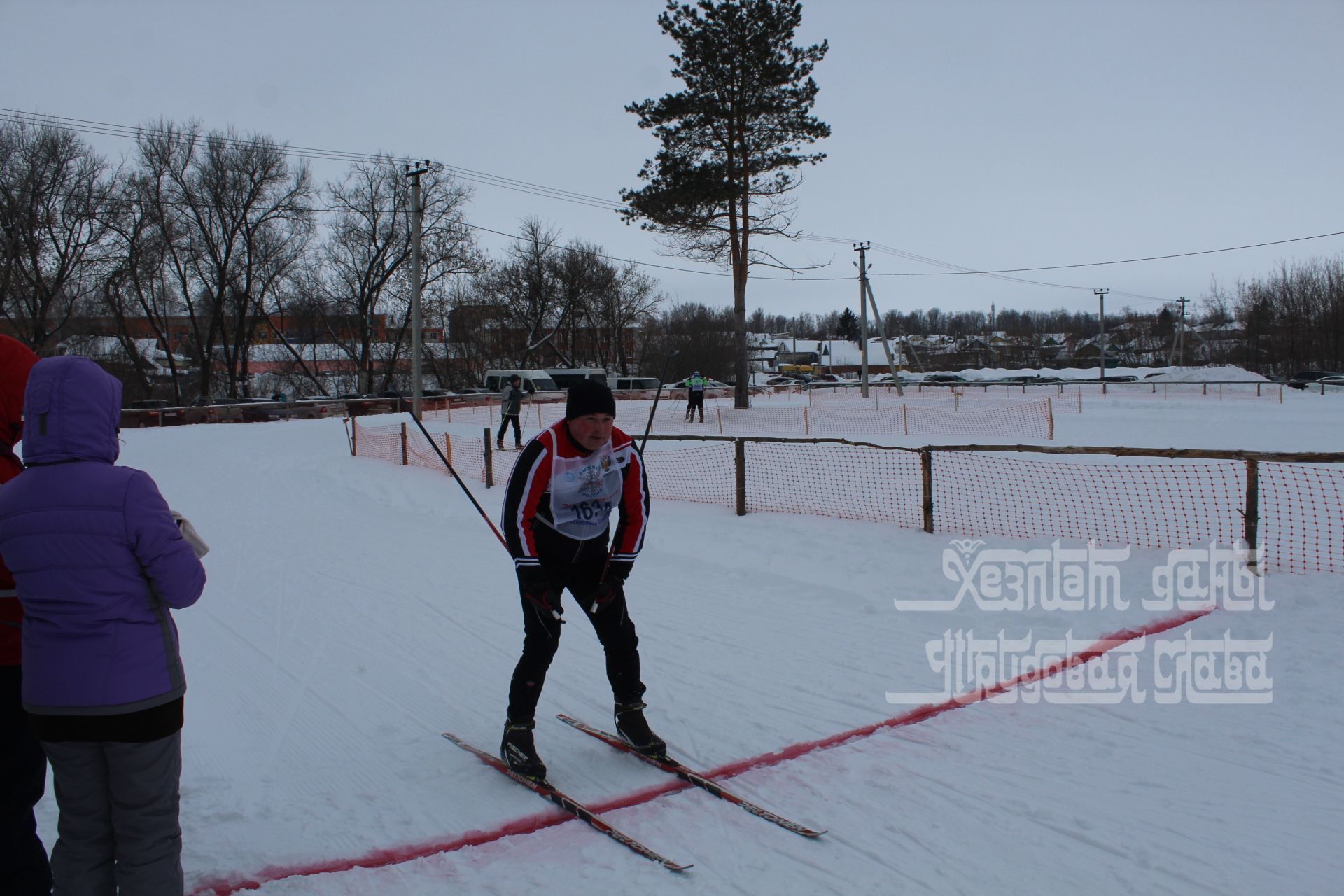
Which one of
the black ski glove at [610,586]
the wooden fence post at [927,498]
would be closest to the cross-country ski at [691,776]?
the black ski glove at [610,586]

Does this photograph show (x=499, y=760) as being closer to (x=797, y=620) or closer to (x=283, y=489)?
(x=797, y=620)

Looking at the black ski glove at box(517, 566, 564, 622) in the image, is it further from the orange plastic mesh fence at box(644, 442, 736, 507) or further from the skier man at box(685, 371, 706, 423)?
the skier man at box(685, 371, 706, 423)

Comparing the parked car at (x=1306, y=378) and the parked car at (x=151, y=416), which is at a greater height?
the parked car at (x=1306, y=378)

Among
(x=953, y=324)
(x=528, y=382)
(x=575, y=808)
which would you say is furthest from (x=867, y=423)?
(x=953, y=324)

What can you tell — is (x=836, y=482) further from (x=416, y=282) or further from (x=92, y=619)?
(x=416, y=282)

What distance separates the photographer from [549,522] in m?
3.67

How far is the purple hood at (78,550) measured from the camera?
7.38 feet

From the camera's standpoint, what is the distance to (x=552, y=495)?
3.65 m

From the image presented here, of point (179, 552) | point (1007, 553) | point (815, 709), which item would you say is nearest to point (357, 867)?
point (179, 552)

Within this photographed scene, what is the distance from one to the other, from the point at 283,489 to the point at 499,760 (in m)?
11.4

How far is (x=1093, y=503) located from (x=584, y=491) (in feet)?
25.1

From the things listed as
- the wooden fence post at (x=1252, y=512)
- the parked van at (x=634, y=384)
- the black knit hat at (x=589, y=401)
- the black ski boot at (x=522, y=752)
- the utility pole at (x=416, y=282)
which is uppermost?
the utility pole at (x=416, y=282)

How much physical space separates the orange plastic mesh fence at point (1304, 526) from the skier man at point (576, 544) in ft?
18.0

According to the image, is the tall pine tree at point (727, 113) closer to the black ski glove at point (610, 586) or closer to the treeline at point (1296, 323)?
the black ski glove at point (610, 586)
